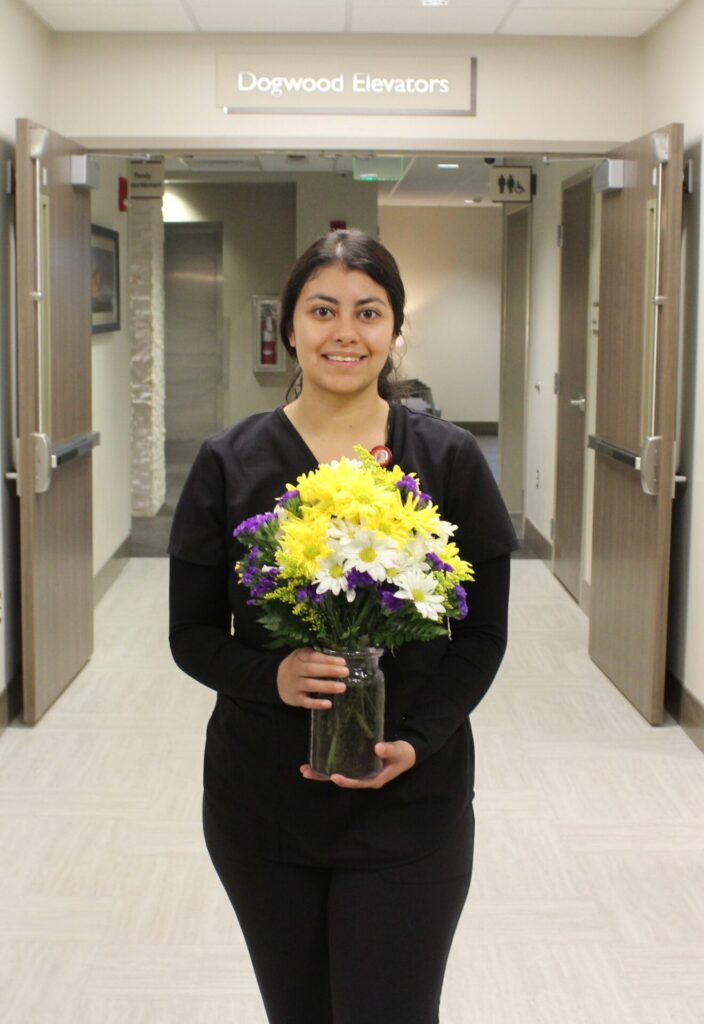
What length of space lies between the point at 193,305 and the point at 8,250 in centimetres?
785

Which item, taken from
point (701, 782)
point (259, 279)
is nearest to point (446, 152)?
point (701, 782)

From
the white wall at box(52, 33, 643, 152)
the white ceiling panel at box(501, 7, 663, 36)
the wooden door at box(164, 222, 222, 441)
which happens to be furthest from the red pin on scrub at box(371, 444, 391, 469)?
the wooden door at box(164, 222, 222, 441)

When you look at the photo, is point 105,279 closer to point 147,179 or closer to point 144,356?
point 147,179

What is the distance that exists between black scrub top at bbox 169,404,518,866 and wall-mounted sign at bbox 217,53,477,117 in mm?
3871

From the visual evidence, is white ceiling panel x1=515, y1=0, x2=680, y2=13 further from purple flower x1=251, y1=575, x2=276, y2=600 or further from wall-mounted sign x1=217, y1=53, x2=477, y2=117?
purple flower x1=251, y1=575, x2=276, y2=600

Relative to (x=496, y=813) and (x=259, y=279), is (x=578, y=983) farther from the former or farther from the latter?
(x=259, y=279)

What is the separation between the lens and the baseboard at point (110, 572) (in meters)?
7.05

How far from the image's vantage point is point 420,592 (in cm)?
146

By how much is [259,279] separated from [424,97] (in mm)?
7314

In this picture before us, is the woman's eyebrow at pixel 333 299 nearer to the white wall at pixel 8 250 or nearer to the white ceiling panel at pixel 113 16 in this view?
the white wall at pixel 8 250

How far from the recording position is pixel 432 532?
1527mm

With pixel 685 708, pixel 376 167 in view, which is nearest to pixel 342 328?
pixel 685 708

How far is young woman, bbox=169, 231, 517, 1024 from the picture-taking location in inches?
63.8

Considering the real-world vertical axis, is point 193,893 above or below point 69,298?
below
